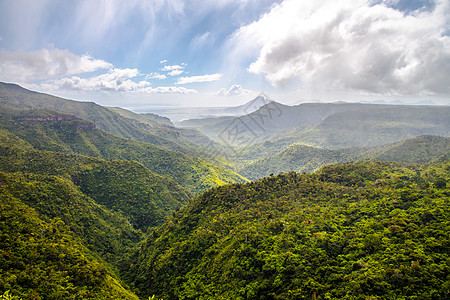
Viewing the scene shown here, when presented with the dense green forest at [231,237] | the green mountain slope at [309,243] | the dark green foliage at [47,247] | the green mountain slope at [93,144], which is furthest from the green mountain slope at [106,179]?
the green mountain slope at [93,144]

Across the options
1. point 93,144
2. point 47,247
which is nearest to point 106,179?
point 47,247

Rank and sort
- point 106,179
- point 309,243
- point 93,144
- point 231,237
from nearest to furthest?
point 309,243, point 231,237, point 106,179, point 93,144

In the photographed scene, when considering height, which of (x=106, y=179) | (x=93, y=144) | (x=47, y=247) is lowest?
(x=47, y=247)

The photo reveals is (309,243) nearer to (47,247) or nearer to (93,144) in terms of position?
(47,247)

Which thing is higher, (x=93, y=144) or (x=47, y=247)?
(x=93, y=144)

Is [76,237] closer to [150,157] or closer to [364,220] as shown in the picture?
[364,220]

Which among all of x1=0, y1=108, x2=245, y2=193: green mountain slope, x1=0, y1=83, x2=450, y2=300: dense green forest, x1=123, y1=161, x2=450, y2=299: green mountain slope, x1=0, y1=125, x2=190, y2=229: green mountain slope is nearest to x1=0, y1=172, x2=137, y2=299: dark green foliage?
x1=0, y1=83, x2=450, y2=300: dense green forest

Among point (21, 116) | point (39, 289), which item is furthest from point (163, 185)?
point (21, 116)
